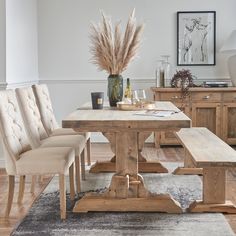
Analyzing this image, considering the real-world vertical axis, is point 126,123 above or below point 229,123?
above

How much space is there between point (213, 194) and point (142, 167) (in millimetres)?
1320

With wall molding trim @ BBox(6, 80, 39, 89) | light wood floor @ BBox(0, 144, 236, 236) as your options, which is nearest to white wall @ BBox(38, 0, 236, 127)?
wall molding trim @ BBox(6, 80, 39, 89)

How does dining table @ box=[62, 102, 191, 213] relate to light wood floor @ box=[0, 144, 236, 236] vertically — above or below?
above

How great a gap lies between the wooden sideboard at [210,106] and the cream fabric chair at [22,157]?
9.20ft

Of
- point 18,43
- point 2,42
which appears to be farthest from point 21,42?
point 2,42

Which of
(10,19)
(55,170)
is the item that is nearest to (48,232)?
(55,170)

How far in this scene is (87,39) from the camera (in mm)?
6324

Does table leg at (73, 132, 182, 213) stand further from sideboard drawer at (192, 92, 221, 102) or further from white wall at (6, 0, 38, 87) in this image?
sideboard drawer at (192, 92, 221, 102)

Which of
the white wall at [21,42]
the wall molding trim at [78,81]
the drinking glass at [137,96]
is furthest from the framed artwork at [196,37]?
the drinking glass at [137,96]

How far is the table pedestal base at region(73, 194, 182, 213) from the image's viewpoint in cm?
315

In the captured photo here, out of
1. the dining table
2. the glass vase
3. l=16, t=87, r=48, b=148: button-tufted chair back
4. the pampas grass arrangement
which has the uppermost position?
the pampas grass arrangement

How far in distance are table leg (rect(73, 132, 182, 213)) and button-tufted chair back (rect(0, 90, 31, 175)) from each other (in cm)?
55

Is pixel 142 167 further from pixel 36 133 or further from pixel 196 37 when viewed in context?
pixel 196 37

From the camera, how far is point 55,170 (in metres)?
2.99
